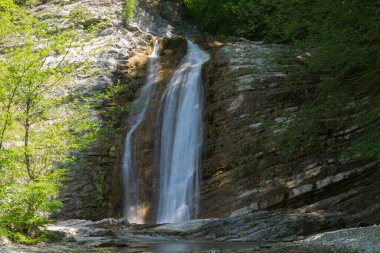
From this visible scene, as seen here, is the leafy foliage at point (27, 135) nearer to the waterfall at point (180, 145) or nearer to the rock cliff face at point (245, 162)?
the rock cliff face at point (245, 162)

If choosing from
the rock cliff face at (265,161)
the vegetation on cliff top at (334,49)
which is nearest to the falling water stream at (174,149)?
the rock cliff face at (265,161)

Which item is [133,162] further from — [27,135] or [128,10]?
[128,10]

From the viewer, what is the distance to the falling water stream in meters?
19.1

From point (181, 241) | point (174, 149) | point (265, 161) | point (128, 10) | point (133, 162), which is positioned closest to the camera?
point (181, 241)

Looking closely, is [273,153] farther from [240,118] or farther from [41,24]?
[41,24]

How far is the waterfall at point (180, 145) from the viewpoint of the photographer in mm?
18922

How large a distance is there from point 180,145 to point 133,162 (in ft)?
7.44

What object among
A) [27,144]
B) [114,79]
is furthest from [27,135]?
[114,79]

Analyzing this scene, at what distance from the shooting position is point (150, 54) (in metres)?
28.9

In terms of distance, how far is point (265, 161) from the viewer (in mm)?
18391

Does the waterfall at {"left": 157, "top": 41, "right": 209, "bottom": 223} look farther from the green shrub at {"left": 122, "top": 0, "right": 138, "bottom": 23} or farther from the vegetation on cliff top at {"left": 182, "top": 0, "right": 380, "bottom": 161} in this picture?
the green shrub at {"left": 122, "top": 0, "right": 138, "bottom": 23}

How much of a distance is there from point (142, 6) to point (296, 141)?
24214 mm

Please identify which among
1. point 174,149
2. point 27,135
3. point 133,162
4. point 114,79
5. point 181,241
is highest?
point 27,135

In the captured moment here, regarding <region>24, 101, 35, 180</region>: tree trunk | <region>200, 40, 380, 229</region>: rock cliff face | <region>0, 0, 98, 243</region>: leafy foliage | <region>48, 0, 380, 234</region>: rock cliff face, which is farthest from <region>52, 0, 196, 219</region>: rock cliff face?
<region>200, 40, 380, 229</region>: rock cliff face
